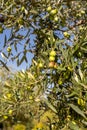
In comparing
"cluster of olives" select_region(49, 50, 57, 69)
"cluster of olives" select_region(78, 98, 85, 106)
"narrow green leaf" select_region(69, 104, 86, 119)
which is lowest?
"narrow green leaf" select_region(69, 104, 86, 119)

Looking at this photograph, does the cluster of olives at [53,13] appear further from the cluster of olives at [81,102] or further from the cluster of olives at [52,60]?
the cluster of olives at [81,102]

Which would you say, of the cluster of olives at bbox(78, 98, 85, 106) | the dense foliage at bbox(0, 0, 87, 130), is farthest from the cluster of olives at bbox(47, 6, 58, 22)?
the cluster of olives at bbox(78, 98, 85, 106)

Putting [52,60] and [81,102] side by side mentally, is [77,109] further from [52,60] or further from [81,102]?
[52,60]

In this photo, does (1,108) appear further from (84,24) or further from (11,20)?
(84,24)

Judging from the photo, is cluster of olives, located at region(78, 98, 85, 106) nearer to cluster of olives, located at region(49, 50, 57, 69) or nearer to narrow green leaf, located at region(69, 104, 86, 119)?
narrow green leaf, located at region(69, 104, 86, 119)

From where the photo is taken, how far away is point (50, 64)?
6.82ft

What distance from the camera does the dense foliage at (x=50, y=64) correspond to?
2.06 metres

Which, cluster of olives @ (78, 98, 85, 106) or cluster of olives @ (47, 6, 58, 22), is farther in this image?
cluster of olives @ (47, 6, 58, 22)

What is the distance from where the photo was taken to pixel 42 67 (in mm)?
2213

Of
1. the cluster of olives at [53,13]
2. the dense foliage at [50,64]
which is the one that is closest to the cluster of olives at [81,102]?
the dense foliage at [50,64]

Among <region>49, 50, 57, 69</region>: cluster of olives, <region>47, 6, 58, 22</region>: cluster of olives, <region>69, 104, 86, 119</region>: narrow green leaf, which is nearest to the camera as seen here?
<region>69, 104, 86, 119</region>: narrow green leaf

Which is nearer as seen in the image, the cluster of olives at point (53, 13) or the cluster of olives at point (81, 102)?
the cluster of olives at point (81, 102)

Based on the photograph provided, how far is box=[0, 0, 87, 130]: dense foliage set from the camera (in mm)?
2057

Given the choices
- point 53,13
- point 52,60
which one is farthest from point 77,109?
point 53,13
